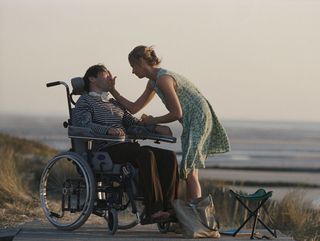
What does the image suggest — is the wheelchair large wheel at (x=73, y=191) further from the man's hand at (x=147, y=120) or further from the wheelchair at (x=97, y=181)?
the man's hand at (x=147, y=120)

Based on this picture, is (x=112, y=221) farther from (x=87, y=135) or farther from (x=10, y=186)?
(x=10, y=186)

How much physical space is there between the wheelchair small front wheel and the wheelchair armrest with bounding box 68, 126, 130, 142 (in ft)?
1.83

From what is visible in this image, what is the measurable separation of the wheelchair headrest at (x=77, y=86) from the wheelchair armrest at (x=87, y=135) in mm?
355

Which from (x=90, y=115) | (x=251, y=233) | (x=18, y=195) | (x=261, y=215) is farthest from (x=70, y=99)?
(x=261, y=215)

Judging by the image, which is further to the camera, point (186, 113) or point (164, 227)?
point (164, 227)

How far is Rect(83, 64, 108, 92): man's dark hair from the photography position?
9.48 metres

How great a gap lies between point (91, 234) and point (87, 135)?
80 centimetres

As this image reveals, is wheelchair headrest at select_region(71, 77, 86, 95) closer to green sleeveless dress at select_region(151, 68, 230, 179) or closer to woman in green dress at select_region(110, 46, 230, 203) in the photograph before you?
woman in green dress at select_region(110, 46, 230, 203)

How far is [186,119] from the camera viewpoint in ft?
30.8

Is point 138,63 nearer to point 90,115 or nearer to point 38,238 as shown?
point 90,115

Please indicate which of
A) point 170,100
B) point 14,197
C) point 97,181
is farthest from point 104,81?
point 14,197

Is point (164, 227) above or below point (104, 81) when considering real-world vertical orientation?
below

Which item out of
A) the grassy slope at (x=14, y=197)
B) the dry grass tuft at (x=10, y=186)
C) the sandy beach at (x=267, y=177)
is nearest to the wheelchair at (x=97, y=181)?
the grassy slope at (x=14, y=197)

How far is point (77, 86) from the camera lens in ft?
31.2
